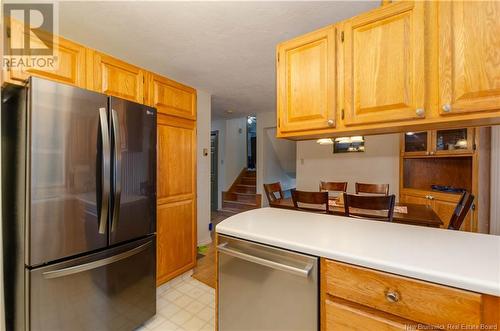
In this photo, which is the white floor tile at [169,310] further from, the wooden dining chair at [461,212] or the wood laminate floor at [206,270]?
the wooden dining chair at [461,212]

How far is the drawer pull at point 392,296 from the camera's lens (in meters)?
0.82

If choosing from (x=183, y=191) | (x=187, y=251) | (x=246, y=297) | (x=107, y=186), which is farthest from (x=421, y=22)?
(x=187, y=251)

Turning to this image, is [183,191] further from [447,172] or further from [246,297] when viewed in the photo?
[447,172]

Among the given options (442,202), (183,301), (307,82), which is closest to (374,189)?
(442,202)

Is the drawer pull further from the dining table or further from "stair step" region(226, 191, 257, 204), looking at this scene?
"stair step" region(226, 191, 257, 204)

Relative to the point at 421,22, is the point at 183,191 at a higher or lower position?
lower

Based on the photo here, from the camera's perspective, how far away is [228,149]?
5953 millimetres

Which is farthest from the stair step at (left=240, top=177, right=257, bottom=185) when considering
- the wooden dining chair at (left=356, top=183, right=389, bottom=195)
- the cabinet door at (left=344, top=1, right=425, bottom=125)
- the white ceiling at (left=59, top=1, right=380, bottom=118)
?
the cabinet door at (left=344, top=1, right=425, bottom=125)

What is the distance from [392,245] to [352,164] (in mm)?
3261

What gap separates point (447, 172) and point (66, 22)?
4.39 m

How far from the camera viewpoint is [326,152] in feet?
14.3

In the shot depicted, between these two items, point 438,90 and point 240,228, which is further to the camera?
point 240,228

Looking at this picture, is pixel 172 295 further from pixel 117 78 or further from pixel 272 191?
pixel 117 78

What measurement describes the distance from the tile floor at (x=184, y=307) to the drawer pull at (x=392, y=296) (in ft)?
4.80
